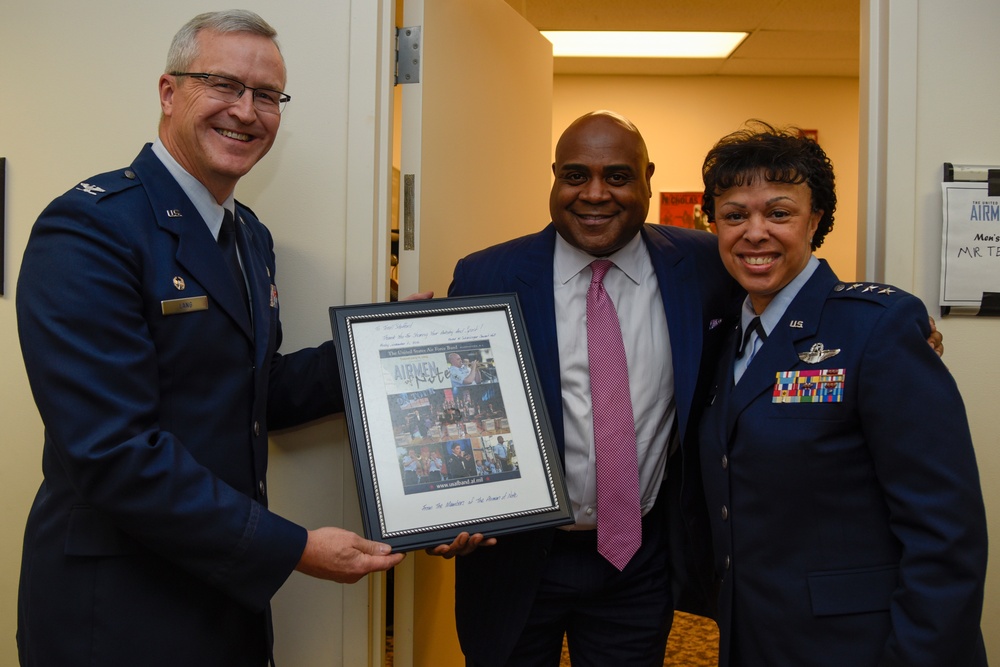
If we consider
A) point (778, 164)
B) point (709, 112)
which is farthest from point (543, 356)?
point (709, 112)

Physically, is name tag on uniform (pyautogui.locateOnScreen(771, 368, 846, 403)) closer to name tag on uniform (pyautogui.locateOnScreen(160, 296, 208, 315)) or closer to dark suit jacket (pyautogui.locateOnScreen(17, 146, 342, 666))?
dark suit jacket (pyautogui.locateOnScreen(17, 146, 342, 666))

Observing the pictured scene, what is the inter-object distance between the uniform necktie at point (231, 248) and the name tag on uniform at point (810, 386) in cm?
107

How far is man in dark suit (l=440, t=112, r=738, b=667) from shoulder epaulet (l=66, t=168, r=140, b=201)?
0.83 m

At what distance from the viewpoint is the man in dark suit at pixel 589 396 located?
1754 mm

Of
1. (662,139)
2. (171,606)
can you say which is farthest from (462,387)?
(662,139)

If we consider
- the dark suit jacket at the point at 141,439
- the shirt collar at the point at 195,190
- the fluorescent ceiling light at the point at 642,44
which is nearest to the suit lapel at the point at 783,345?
the dark suit jacket at the point at 141,439

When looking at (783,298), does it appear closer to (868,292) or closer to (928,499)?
(868,292)

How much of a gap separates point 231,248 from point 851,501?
1312mm

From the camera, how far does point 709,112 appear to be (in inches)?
209

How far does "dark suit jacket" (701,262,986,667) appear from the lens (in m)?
1.25

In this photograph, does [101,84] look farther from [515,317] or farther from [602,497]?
[602,497]

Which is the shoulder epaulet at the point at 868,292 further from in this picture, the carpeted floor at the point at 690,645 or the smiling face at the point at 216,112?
the carpeted floor at the point at 690,645

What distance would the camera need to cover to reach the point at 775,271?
4.91ft

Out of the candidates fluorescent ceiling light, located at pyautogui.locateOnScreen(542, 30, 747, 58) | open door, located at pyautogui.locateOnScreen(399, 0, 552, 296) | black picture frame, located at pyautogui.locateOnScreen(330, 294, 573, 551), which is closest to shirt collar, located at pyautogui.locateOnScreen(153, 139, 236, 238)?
black picture frame, located at pyautogui.locateOnScreen(330, 294, 573, 551)
